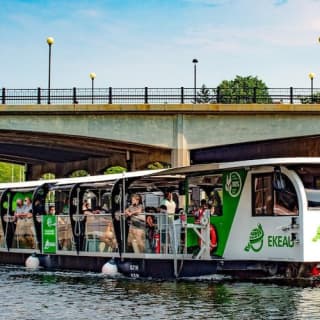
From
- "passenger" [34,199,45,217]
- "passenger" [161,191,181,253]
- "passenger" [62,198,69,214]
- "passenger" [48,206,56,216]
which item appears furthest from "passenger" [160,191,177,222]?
"passenger" [34,199,45,217]

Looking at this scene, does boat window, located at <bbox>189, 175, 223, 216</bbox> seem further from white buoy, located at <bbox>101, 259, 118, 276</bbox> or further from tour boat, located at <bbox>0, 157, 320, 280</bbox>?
white buoy, located at <bbox>101, 259, 118, 276</bbox>

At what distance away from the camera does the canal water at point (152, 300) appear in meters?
20.9

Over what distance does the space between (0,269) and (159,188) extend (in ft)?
21.4

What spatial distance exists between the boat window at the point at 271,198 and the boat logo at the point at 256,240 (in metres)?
0.41

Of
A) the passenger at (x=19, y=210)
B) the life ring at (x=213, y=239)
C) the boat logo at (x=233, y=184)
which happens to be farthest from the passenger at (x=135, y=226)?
the passenger at (x=19, y=210)

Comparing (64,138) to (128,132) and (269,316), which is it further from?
(269,316)

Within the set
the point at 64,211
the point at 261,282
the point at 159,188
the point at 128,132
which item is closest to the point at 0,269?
the point at 64,211

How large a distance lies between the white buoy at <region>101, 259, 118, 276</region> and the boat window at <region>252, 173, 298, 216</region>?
508cm

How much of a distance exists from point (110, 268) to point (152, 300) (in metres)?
5.72

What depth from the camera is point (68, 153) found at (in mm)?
73562

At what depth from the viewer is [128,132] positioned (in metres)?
55.2

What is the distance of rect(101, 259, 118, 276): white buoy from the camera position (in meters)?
28.6

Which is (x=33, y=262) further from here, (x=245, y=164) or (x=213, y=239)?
(x=245, y=164)

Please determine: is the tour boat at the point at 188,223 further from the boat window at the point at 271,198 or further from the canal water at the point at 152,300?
the canal water at the point at 152,300
